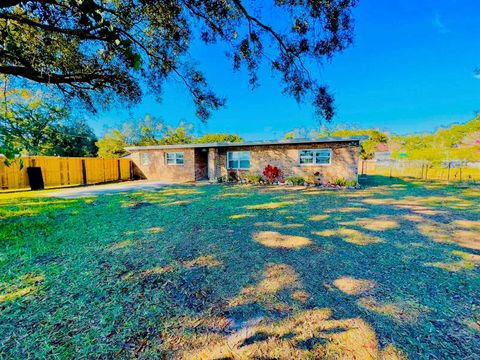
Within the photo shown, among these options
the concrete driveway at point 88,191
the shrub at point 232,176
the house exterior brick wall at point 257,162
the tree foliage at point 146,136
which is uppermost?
the tree foliage at point 146,136

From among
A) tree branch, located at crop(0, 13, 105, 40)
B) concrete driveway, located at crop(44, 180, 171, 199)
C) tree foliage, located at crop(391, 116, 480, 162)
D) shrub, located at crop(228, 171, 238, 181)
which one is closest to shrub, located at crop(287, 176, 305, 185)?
shrub, located at crop(228, 171, 238, 181)

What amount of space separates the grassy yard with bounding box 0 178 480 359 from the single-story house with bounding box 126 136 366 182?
685 centimetres

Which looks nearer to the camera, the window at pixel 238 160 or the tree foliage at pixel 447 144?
the window at pixel 238 160

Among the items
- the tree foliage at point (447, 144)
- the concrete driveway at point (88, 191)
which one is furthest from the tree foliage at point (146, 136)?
the tree foliage at point (447, 144)

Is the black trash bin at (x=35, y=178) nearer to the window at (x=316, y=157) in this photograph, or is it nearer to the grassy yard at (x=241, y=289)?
the grassy yard at (x=241, y=289)

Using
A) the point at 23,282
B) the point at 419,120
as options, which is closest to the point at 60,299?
the point at 23,282

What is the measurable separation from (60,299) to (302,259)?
325 cm

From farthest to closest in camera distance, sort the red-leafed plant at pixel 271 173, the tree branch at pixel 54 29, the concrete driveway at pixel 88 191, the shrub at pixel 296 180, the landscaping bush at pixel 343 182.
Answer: the red-leafed plant at pixel 271 173
the shrub at pixel 296 180
the landscaping bush at pixel 343 182
the concrete driveway at pixel 88 191
the tree branch at pixel 54 29

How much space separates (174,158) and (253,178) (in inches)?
267

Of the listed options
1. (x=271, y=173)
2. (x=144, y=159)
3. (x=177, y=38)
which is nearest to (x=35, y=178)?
(x=144, y=159)

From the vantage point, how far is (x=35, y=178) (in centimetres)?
1195

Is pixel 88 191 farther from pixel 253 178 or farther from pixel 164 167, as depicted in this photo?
pixel 253 178

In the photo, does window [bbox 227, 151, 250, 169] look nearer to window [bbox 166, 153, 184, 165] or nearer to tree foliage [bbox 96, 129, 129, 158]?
window [bbox 166, 153, 184, 165]

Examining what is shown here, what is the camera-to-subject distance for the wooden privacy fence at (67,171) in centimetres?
1176
